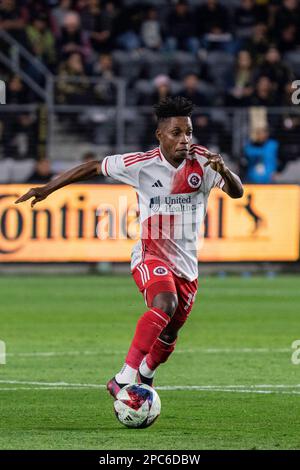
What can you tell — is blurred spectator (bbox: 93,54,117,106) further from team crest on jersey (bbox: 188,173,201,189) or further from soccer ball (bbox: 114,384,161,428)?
soccer ball (bbox: 114,384,161,428)

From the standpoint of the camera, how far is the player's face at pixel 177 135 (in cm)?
855

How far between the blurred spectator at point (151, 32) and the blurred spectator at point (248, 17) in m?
1.71

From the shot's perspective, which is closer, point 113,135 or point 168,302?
point 168,302

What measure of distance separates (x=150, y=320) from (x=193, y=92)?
15.8 meters

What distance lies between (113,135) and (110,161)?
14.4 m

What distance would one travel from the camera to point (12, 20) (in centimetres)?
2459

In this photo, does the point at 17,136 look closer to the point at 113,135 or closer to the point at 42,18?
the point at 113,135

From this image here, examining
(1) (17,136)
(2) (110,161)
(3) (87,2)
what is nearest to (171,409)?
(2) (110,161)

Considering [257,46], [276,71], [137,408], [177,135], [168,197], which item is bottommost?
[137,408]

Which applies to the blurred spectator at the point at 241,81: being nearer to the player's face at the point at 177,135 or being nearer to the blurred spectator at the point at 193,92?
the blurred spectator at the point at 193,92

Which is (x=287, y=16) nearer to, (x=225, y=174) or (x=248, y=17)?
(x=248, y=17)

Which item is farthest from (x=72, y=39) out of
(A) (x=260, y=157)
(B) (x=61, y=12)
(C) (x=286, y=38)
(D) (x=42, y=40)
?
(A) (x=260, y=157)

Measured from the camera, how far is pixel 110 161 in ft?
29.0

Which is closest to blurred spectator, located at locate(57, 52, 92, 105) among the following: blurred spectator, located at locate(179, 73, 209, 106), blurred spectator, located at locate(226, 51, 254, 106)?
blurred spectator, located at locate(179, 73, 209, 106)
